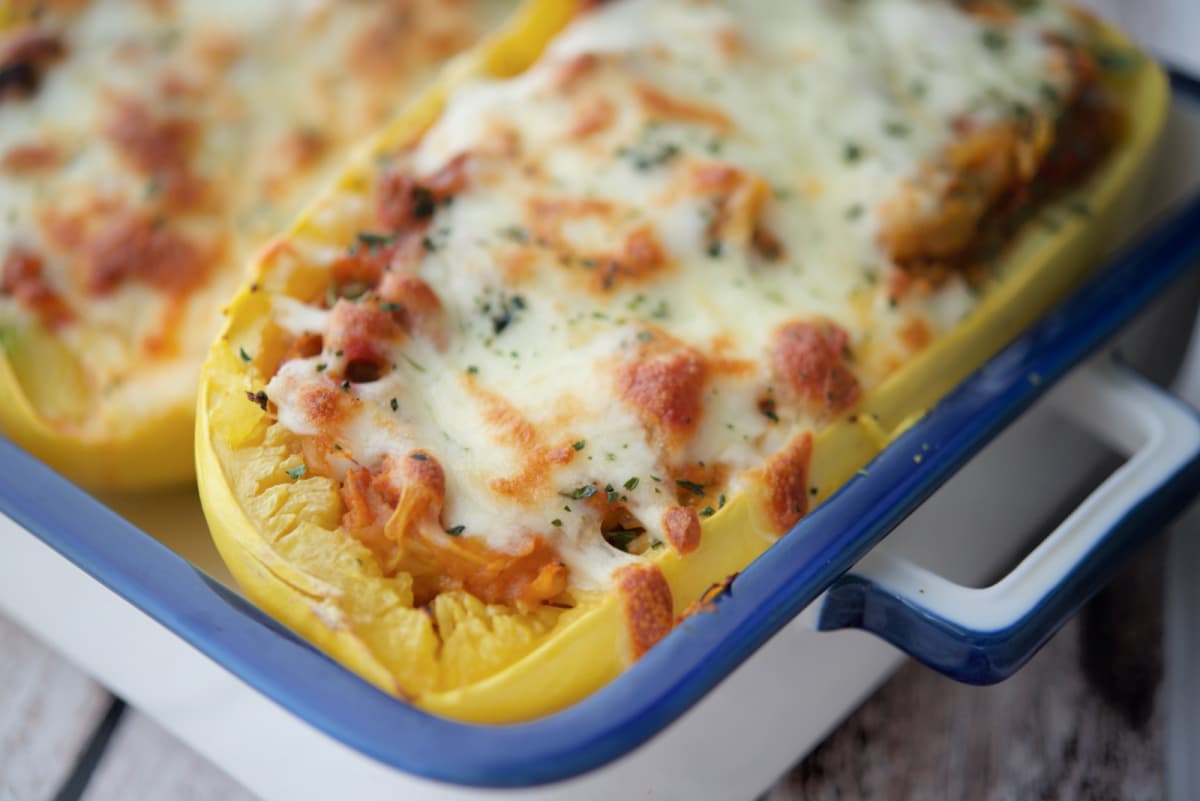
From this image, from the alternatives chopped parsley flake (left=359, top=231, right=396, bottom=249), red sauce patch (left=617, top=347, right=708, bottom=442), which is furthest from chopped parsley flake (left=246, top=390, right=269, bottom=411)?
red sauce patch (left=617, top=347, right=708, bottom=442)

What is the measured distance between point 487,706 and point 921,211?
930mm

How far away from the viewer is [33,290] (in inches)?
75.8

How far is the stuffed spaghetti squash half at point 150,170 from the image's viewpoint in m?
1.89

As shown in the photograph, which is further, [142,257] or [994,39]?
[994,39]

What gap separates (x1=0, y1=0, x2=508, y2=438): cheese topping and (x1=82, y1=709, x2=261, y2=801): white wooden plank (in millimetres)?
427

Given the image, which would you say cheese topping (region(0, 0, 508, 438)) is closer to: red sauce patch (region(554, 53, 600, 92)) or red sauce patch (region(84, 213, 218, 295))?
red sauce patch (region(84, 213, 218, 295))

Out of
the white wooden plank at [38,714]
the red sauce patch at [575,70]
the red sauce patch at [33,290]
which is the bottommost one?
the white wooden plank at [38,714]

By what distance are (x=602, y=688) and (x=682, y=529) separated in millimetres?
242

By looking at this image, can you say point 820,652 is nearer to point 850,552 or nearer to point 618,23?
point 850,552

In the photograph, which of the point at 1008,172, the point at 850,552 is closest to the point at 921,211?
the point at 1008,172

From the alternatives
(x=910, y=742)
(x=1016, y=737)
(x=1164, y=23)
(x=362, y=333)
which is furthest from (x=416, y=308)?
(x=1164, y=23)

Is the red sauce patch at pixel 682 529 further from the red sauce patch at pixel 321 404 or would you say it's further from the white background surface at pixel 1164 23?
the white background surface at pixel 1164 23

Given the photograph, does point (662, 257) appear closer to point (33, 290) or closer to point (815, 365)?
point (815, 365)

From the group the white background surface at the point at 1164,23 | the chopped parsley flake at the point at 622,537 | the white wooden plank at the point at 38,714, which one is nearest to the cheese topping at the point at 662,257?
the chopped parsley flake at the point at 622,537
